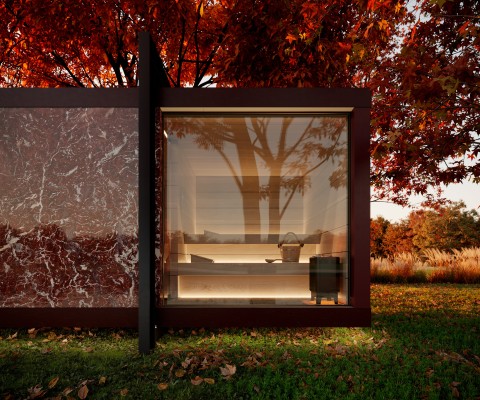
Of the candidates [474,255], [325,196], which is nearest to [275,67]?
[325,196]

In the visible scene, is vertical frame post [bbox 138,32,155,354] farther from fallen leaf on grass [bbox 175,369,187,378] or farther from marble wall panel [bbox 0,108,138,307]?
fallen leaf on grass [bbox 175,369,187,378]

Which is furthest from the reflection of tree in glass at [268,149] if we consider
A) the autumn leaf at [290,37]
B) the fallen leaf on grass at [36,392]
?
the fallen leaf on grass at [36,392]

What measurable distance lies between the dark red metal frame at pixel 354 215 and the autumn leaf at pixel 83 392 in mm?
1574

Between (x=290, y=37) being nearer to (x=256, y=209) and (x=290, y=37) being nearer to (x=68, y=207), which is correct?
(x=256, y=209)

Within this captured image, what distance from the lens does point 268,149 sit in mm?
5551

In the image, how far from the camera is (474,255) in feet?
42.2

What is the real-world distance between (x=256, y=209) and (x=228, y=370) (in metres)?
2.01

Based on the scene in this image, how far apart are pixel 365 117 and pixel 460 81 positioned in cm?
137

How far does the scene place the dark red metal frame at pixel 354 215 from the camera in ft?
17.6

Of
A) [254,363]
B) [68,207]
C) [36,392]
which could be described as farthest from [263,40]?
[36,392]

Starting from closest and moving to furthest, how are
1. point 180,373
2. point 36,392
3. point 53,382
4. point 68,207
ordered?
point 36,392, point 53,382, point 180,373, point 68,207

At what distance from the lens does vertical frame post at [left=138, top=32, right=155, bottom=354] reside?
16.5ft

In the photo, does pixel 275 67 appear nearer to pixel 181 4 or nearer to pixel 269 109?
pixel 181 4

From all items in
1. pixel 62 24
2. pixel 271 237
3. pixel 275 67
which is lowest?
pixel 271 237
